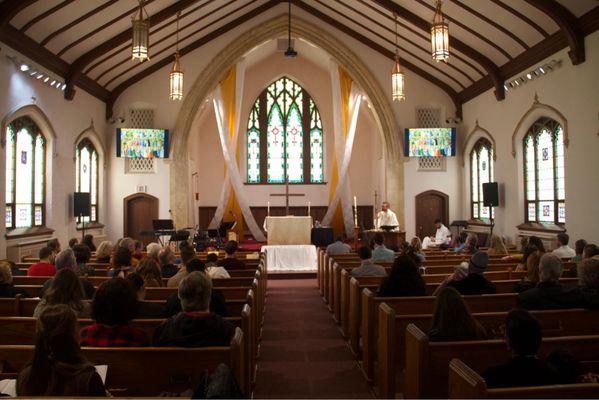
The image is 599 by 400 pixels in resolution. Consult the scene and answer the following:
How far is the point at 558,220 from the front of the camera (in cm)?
1041

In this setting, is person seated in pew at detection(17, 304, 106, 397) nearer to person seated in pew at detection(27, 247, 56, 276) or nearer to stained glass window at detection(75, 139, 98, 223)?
person seated in pew at detection(27, 247, 56, 276)

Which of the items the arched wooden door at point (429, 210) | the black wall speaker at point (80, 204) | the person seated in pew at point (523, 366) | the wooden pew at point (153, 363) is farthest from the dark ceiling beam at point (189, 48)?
the person seated in pew at point (523, 366)

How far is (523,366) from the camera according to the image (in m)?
2.21

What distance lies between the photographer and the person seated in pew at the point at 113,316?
269 cm

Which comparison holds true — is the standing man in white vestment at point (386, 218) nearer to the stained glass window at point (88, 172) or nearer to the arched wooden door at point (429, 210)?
the arched wooden door at point (429, 210)

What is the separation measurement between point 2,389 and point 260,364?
282 cm

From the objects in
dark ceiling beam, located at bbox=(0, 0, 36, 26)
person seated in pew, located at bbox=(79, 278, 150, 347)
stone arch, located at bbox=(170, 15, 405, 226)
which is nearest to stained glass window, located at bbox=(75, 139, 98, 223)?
stone arch, located at bbox=(170, 15, 405, 226)

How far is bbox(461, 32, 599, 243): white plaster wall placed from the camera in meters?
8.78

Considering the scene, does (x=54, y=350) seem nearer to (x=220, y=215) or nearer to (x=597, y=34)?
(x=597, y=34)

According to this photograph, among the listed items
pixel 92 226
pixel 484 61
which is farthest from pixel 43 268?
pixel 484 61

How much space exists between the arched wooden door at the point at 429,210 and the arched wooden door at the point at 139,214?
7.00m

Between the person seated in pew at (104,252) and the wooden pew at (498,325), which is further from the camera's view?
the person seated in pew at (104,252)

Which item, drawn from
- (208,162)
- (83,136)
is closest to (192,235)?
(83,136)

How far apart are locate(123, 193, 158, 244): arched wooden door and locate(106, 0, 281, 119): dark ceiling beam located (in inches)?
89.9
